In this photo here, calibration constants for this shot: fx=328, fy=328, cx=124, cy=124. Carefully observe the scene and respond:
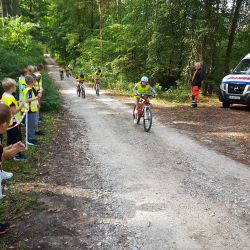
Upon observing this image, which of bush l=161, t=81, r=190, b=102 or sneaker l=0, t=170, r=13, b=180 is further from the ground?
bush l=161, t=81, r=190, b=102

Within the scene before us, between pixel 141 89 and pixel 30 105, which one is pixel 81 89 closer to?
pixel 141 89

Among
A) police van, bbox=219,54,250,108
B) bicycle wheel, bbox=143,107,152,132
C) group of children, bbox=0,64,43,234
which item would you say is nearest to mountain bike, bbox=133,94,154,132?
bicycle wheel, bbox=143,107,152,132

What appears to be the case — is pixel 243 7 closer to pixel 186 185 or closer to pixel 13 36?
pixel 13 36

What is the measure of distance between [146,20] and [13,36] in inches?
331

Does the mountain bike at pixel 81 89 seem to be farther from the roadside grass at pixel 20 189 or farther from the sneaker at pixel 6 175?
the sneaker at pixel 6 175

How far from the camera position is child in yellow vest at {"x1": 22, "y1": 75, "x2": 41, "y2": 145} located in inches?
321

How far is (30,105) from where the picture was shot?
8586 millimetres

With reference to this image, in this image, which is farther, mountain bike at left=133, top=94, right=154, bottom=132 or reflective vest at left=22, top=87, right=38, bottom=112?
mountain bike at left=133, top=94, right=154, bottom=132

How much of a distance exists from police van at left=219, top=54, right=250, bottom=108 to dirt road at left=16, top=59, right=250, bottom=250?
6.32m

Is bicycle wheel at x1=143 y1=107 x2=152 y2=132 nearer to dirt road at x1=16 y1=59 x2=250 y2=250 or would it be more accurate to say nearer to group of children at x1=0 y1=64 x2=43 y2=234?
dirt road at x1=16 y1=59 x2=250 y2=250

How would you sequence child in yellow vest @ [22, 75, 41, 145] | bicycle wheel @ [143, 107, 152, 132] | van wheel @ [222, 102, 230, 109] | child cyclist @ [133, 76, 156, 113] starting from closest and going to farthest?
child in yellow vest @ [22, 75, 41, 145]
bicycle wheel @ [143, 107, 152, 132]
child cyclist @ [133, 76, 156, 113]
van wheel @ [222, 102, 230, 109]

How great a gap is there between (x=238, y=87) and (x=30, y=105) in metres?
10.5

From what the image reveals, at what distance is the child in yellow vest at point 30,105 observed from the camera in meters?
8.16

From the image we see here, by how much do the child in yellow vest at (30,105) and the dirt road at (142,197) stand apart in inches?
35.0
